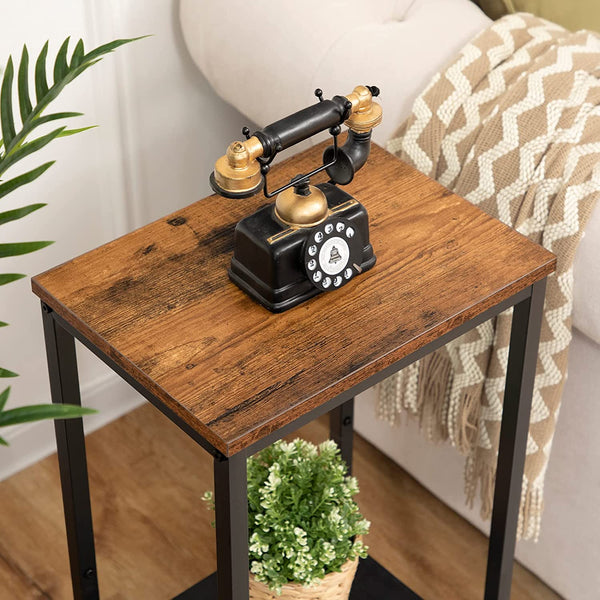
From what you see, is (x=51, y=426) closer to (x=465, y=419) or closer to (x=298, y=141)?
(x=465, y=419)

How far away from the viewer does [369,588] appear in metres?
1.50

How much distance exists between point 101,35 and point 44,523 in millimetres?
804

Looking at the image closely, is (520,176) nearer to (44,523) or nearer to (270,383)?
(270,383)

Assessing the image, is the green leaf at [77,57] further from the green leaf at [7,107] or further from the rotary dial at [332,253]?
the rotary dial at [332,253]

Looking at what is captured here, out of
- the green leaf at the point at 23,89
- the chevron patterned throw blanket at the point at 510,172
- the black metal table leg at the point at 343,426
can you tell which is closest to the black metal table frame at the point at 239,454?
the chevron patterned throw blanket at the point at 510,172

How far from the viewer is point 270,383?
971 millimetres

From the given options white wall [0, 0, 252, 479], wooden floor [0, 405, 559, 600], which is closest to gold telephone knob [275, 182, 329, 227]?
white wall [0, 0, 252, 479]

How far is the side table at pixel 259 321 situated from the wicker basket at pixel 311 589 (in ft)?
0.56

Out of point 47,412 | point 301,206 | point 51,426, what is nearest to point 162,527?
point 51,426

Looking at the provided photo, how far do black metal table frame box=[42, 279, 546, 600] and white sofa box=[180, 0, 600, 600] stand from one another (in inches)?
5.3

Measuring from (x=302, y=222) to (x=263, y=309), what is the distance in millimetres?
99

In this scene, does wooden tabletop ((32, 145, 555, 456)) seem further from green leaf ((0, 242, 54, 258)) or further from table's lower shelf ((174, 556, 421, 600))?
table's lower shelf ((174, 556, 421, 600))

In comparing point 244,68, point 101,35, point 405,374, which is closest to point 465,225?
point 405,374

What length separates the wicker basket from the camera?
1.27 meters
